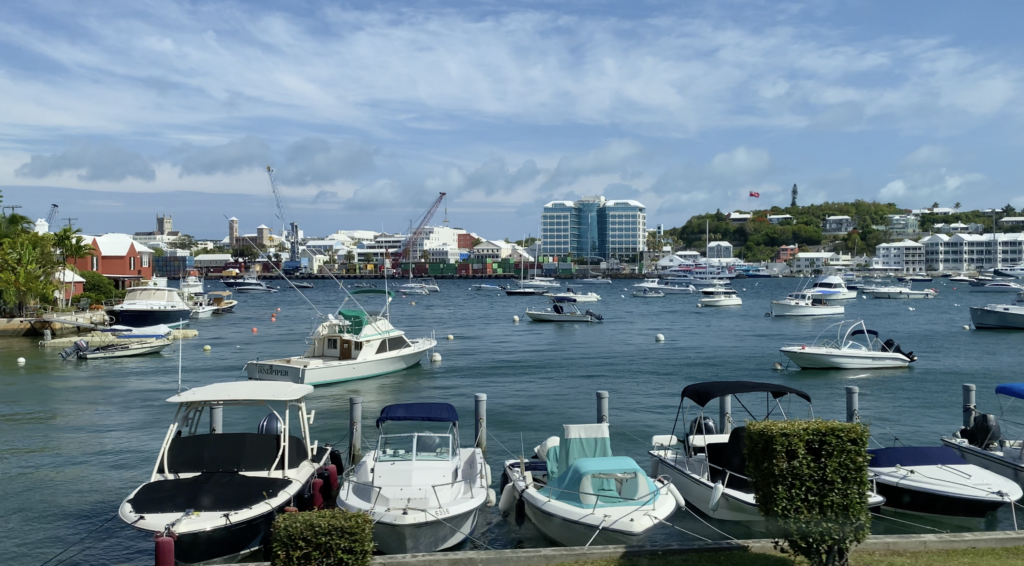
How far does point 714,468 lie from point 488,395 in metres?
17.3

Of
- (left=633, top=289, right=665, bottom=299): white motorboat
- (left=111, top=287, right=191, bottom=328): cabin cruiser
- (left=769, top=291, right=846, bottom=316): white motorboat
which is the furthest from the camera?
(left=633, top=289, right=665, bottom=299): white motorboat

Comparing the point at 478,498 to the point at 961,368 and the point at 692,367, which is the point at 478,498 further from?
the point at 961,368

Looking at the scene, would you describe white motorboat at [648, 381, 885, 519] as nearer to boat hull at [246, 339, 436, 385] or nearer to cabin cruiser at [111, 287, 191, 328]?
boat hull at [246, 339, 436, 385]

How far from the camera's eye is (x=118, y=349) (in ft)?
147

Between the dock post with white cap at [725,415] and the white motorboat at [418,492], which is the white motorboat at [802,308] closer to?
the dock post with white cap at [725,415]

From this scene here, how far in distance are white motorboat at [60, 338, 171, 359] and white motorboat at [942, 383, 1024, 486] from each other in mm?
42086

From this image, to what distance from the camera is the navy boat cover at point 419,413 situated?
17219 mm

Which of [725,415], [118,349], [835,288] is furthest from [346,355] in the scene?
[835,288]

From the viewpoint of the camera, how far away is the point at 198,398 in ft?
51.1

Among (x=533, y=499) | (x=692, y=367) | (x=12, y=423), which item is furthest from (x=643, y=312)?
(x=533, y=499)

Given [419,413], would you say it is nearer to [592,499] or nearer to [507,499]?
[507,499]

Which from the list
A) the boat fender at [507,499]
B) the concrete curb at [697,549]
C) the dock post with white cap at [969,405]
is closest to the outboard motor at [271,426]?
the boat fender at [507,499]

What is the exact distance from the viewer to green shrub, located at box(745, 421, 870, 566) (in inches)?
361

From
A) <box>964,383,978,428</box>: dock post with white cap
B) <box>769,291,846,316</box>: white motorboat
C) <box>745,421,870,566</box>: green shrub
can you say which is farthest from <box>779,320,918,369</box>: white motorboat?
<box>769,291,846,316</box>: white motorboat
